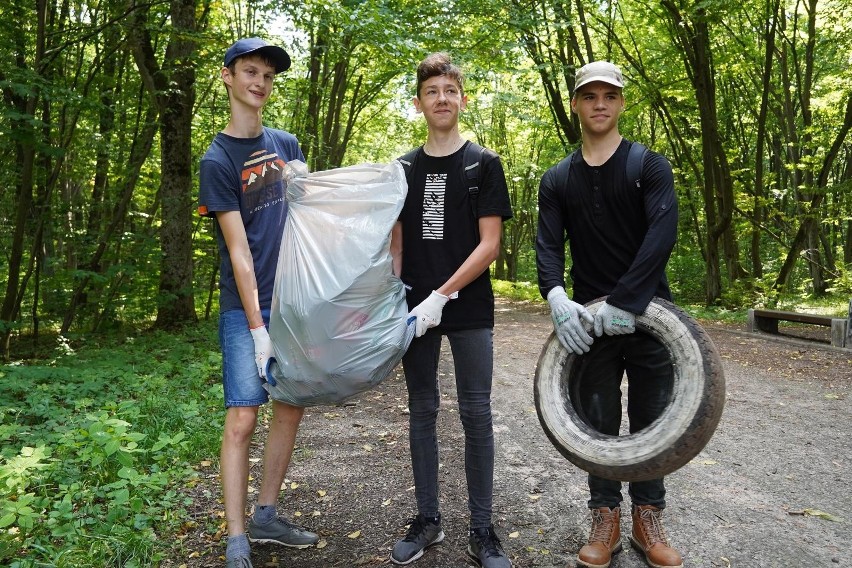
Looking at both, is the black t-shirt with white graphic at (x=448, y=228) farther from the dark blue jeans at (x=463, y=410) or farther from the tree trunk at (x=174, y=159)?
the tree trunk at (x=174, y=159)

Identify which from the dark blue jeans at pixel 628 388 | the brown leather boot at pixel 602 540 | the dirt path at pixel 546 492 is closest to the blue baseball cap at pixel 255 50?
the dark blue jeans at pixel 628 388

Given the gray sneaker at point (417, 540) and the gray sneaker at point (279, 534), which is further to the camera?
the gray sneaker at point (279, 534)

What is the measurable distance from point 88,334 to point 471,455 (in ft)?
28.0

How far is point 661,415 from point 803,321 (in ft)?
24.5

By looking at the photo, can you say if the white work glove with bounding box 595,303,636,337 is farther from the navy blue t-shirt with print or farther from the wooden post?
the wooden post

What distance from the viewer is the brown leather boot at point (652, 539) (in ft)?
7.74

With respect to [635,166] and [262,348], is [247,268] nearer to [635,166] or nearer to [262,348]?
[262,348]

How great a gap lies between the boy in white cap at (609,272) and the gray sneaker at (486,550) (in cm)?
33

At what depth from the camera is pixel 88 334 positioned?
9.06 m

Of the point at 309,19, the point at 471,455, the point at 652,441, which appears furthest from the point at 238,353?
the point at 309,19

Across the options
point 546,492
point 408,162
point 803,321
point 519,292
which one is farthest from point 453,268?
point 519,292

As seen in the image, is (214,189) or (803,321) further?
(803,321)

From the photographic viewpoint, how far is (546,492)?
319 cm

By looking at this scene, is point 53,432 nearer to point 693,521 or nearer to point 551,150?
point 693,521
